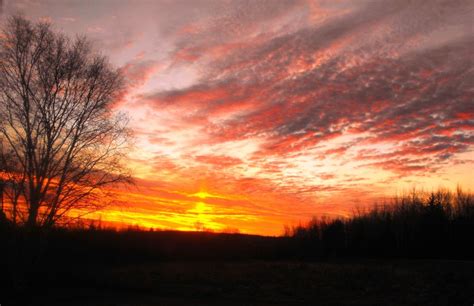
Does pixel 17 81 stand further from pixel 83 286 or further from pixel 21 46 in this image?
pixel 83 286

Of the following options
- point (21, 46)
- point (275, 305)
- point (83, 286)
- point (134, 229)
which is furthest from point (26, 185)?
point (134, 229)

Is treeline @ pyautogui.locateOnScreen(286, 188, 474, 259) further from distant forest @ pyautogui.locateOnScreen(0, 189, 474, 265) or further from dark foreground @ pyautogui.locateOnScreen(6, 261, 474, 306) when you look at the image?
dark foreground @ pyautogui.locateOnScreen(6, 261, 474, 306)

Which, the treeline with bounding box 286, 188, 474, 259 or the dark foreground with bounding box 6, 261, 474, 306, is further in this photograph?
the treeline with bounding box 286, 188, 474, 259

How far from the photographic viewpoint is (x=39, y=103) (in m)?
22.1

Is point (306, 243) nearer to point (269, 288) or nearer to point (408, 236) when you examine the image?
point (408, 236)

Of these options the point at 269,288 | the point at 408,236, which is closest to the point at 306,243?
the point at 408,236

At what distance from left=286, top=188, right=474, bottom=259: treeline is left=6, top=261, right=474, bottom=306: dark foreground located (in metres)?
34.5

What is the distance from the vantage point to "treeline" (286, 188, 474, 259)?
63.8 m

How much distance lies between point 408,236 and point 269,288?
177ft

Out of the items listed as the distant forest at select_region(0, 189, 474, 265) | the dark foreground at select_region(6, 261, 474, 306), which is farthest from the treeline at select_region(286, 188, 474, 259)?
the dark foreground at select_region(6, 261, 474, 306)

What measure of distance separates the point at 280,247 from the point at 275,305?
5122 centimetres

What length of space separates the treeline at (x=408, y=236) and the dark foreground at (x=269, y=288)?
3450cm

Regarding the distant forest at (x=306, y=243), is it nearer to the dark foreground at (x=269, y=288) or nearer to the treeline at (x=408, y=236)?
the treeline at (x=408, y=236)

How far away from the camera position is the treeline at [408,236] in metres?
63.8
